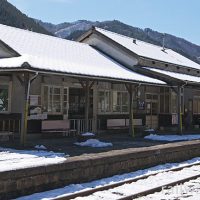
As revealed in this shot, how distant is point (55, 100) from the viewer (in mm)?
19188

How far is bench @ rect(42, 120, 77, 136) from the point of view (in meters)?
18.3

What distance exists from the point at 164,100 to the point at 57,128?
9877mm

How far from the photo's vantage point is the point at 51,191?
30.0 feet

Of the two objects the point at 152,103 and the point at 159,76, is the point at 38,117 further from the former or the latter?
the point at 152,103

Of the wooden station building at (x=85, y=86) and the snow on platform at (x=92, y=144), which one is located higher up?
the wooden station building at (x=85, y=86)

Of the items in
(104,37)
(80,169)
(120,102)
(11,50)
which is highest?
(104,37)

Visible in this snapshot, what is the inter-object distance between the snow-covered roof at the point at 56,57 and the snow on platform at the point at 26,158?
2.77 m

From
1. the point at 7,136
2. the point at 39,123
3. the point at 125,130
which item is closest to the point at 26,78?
the point at 7,136

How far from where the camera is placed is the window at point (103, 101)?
21.9 meters

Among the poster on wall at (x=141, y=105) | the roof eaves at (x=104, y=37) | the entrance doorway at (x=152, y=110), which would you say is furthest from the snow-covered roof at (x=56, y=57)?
the entrance doorway at (x=152, y=110)

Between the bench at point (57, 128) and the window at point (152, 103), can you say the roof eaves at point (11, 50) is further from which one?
the window at point (152, 103)

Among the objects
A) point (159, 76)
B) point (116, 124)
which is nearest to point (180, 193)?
point (116, 124)

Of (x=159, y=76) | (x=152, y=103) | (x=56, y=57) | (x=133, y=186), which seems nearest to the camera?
(x=133, y=186)

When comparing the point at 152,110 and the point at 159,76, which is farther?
the point at 152,110
